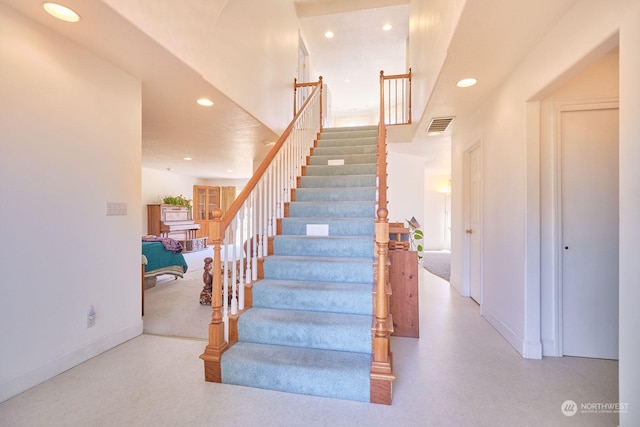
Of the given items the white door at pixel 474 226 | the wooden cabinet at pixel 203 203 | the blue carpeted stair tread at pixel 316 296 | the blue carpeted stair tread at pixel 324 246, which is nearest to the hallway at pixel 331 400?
the blue carpeted stair tread at pixel 316 296

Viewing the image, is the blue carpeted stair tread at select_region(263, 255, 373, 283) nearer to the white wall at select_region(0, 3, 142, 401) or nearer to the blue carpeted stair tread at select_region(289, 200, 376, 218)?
the blue carpeted stair tread at select_region(289, 200, 376, 218)

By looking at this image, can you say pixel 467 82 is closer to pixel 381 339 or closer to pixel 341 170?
pixel 341 170

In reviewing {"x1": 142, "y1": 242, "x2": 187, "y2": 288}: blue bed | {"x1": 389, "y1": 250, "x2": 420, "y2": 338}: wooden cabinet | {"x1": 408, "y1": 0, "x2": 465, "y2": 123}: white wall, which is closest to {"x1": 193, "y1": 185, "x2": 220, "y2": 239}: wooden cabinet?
{"x1": 142, "y1": 242, "x2": 187, "y2": 288}: blue bed

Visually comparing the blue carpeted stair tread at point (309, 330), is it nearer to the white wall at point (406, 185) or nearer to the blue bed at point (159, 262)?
the blue bed at point (159, 262)

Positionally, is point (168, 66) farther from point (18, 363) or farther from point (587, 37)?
point (587, 37)

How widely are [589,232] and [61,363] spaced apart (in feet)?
13.7

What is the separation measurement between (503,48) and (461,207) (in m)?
2.44

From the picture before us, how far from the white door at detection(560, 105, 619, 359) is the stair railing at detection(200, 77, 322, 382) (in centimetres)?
260

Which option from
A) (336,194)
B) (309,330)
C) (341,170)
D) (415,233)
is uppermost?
(341,170)

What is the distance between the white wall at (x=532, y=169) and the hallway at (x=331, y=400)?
38cm

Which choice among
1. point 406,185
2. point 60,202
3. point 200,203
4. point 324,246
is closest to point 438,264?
point 406,185

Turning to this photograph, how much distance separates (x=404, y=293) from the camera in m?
2.84

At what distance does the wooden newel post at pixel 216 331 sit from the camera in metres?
1.98

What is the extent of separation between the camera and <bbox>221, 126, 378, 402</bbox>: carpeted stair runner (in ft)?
6.14
